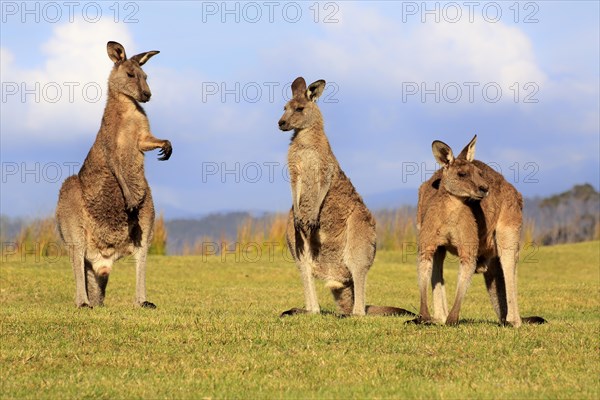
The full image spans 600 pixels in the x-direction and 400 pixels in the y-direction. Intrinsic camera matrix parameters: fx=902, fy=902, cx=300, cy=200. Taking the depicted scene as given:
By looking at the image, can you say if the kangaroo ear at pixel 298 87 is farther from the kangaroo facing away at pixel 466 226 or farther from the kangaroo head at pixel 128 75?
the kangaroo facing away at pixel 466 226

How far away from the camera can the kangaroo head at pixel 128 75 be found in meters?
11.0

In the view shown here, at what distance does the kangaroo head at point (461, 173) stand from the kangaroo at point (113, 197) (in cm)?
342

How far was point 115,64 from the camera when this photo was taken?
1127cm

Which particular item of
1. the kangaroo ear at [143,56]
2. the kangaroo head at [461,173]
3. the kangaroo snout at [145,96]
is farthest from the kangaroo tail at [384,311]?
the kangaroo ear at [143,56]

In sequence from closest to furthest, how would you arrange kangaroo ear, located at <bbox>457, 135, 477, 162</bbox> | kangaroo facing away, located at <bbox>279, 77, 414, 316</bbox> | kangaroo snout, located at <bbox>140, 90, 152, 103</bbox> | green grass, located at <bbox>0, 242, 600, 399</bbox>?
green grass, located at <bbox>0, 242, 600, 399</bbox> → kangaroo ear, located at <bbox>457, 135, 477, 162</bbox> → kangaroo facing away, located at <bbox>279, 77, 414, 316</bbox> → kangaroo snout, located at <bbox>140, 90, 152, 103</bbox>

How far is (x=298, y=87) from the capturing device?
34.9 ft

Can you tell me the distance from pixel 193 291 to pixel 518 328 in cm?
832

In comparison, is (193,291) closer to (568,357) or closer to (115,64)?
(115,64)

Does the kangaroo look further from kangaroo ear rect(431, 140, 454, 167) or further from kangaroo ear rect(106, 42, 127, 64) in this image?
kangaroo ear rect(431, 140, 454, 167)

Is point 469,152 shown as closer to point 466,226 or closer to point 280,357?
point 466,226

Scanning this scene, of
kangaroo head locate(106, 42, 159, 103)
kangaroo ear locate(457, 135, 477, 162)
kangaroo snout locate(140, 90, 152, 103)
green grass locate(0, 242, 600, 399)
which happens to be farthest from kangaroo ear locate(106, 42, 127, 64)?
kangaroo ear locate(457, 135, 477, 162)

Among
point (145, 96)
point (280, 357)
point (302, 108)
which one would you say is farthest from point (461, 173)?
point (145, 96)

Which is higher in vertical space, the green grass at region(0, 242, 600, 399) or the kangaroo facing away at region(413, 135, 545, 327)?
the kangaroo facing away at region(413, 135, 545, 327)

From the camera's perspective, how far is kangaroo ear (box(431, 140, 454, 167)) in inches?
359
